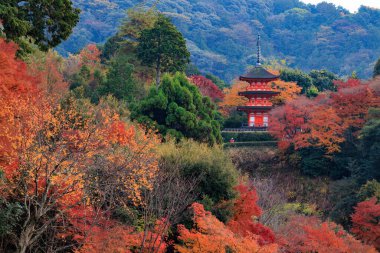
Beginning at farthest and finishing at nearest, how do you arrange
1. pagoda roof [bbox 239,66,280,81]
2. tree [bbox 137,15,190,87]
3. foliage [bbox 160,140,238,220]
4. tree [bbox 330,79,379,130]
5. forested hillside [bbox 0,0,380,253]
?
pagoda roof [bbox 239,66,280,81] → tree [bbox 137,15,190,87] → tree [bbox 330,79,379,130] → foliage [bbox 160,140,238,220] → forested hillside [bbox 0,0,380,253]

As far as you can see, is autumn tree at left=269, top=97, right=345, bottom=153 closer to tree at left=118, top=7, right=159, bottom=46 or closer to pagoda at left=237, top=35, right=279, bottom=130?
pagoda at left=237, top=35, right=279, bottom=130

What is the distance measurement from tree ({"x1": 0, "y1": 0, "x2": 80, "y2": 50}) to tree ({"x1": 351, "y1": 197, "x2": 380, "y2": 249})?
15187 millimetres

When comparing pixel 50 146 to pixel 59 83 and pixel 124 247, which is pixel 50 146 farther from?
pixel 59 83

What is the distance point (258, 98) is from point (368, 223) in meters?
23.6

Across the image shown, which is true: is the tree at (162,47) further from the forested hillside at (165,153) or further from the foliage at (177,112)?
the foliage at (177,112)

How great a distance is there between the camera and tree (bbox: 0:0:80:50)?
16703 mm

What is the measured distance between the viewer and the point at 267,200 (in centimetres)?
2977

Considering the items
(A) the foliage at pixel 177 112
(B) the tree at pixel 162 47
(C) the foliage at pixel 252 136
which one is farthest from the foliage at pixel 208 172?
(C) the foliage at pixel 252 136

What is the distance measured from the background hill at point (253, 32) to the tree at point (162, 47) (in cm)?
6018

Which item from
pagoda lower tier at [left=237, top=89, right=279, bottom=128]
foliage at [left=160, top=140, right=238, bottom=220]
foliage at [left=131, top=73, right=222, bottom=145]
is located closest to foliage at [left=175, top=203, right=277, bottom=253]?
foliage at [left=160, top=140, right=238, bottom=220]

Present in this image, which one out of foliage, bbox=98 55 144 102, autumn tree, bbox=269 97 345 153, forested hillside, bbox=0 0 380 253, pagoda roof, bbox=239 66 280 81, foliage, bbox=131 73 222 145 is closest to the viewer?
forested hillside, bbox=0 0 380 253

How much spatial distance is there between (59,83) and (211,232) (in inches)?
851

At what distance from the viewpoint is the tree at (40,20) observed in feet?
54.8

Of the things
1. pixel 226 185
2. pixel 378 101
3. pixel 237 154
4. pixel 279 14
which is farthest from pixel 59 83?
pixel 279 14
